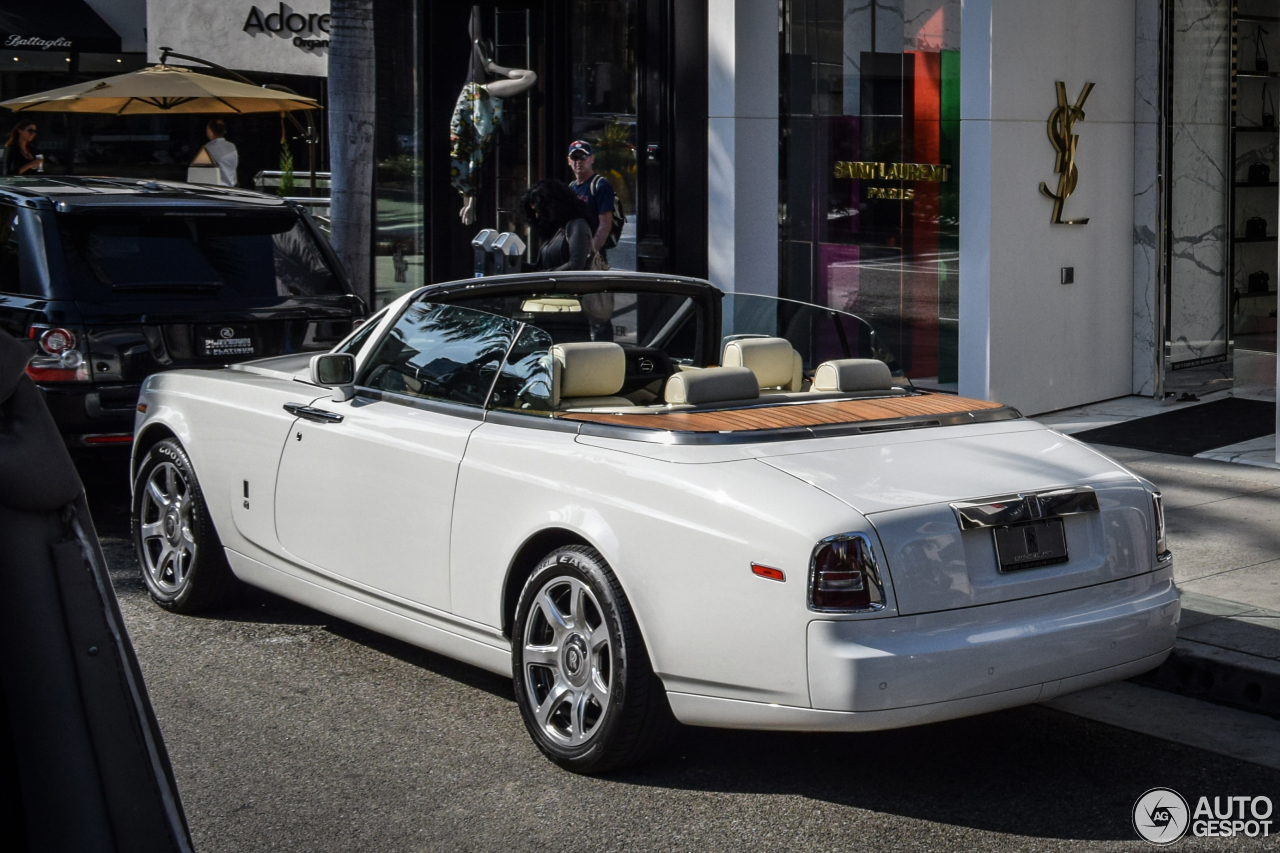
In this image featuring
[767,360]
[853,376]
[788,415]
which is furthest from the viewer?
[767,360]

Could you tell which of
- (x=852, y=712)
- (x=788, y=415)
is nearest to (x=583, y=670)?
(x=852, y=712)

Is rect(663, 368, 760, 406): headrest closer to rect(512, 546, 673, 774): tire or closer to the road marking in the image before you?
rect(512, 546, 673, 774): tire

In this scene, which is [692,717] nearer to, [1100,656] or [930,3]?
[1100,656]

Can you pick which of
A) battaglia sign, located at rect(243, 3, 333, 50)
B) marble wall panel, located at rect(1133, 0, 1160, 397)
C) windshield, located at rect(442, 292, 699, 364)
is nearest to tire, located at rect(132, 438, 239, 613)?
windshield, located at rect(442, 292, 699, 364)

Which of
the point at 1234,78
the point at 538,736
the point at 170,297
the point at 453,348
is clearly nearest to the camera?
the point at 538,736

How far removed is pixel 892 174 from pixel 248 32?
13925 mm

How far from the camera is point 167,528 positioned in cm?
691

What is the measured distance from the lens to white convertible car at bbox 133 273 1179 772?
4.40 m

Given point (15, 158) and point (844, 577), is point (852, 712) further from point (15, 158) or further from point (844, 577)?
point (15, 158)

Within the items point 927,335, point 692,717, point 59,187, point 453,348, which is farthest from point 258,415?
point 927,335

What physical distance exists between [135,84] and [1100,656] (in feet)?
41.0

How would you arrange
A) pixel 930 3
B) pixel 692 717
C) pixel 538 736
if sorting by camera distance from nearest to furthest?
pixel 692 717, pixel 538 736, pixel 930 3

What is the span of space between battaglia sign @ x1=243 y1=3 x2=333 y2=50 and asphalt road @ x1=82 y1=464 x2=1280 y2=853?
18625 mm

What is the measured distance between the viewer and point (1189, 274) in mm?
12141
